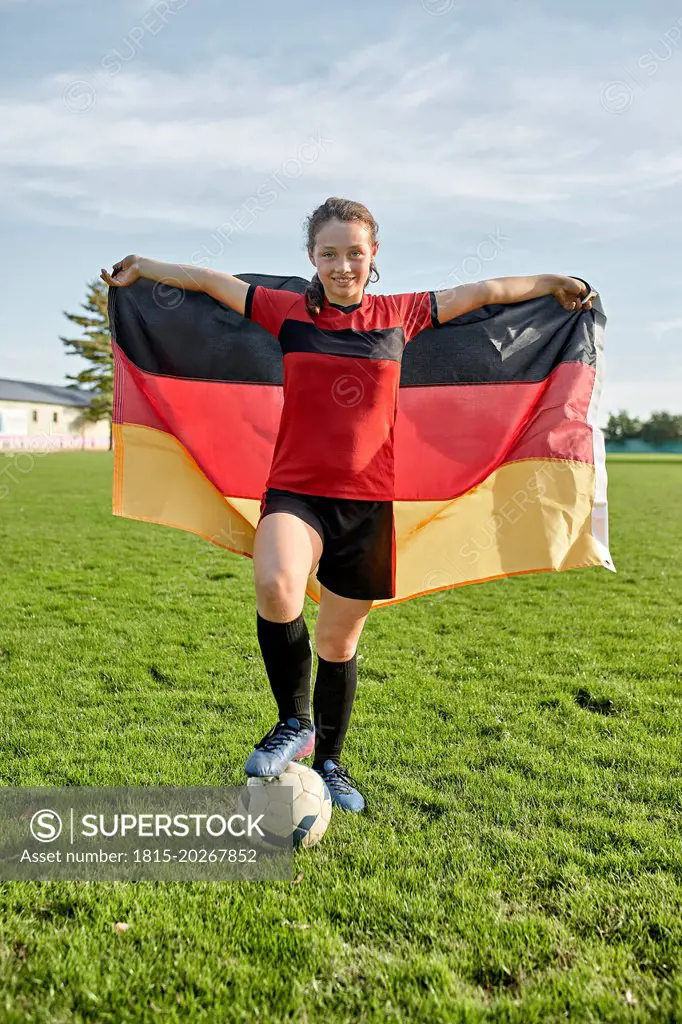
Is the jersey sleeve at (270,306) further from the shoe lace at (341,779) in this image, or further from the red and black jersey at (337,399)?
the shoe lace at (341,779)

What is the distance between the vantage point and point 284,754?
331cm

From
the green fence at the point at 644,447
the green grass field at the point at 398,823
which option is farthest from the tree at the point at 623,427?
the green grass field at the point at 398,823

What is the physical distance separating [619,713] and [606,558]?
1.16 metres

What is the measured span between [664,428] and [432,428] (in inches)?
4052

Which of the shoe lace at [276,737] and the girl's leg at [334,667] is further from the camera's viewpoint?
the girl's leg at [334,667]

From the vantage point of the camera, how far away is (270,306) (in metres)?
3.83

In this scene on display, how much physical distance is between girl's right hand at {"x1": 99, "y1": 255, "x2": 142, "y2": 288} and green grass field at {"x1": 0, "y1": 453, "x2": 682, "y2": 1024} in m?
2.57

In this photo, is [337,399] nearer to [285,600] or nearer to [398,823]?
[285,600]

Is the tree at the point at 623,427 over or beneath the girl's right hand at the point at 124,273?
over

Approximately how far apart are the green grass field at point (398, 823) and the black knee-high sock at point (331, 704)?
281 mm

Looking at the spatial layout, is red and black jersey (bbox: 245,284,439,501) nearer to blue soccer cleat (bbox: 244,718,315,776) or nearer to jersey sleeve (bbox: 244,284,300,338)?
jersey sleeve (bbox: 244,284,300,338)

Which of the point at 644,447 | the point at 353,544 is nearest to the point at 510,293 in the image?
the point at 353,544

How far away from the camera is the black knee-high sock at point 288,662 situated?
3.39m

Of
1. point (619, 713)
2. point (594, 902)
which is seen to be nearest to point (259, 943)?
point (594, 902)
